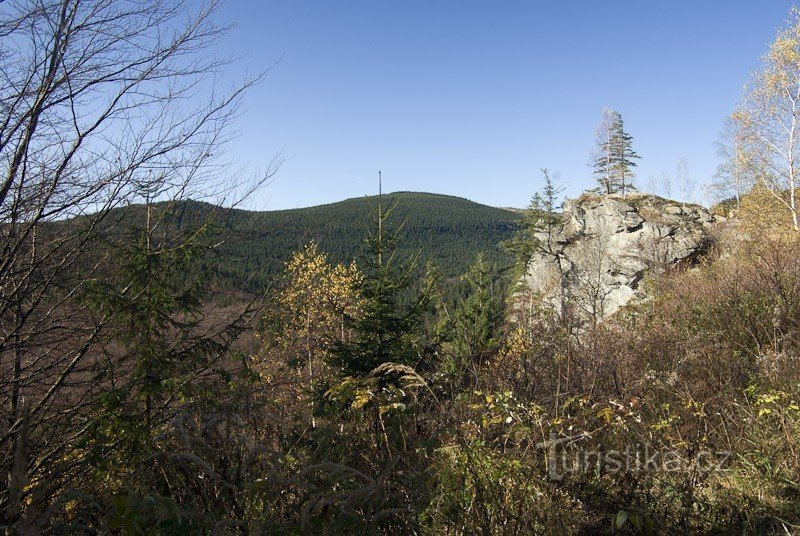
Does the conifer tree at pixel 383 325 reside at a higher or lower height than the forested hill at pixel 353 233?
lower

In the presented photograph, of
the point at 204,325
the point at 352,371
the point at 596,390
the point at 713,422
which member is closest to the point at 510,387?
the point at 596,390

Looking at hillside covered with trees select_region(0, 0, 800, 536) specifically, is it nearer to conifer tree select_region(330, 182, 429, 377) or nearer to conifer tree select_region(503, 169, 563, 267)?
conifer tree select_region(330, 182, 429, 377)

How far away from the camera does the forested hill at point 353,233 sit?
4925 millimetres

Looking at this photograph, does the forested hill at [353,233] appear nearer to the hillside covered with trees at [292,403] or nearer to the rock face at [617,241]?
the hillside covered with trees at [292,403]

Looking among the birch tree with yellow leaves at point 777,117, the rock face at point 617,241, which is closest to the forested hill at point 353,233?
the rock face at point 617,241

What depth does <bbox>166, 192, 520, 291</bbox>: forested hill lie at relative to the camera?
492cm

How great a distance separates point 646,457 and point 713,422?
1.55 m

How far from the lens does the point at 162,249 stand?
4.62 metres

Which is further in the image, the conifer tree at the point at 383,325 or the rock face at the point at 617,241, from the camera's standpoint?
the rock face at the point at 617,241

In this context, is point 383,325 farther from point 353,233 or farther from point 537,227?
point 353,233

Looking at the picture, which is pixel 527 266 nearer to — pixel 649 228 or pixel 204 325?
pixel 649 228

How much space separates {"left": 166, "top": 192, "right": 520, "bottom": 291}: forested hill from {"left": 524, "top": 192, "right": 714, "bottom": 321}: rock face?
4398mm

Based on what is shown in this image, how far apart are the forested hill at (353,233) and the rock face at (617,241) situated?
4.40 meters

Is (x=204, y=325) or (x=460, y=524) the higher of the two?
(x=204, y=325)
